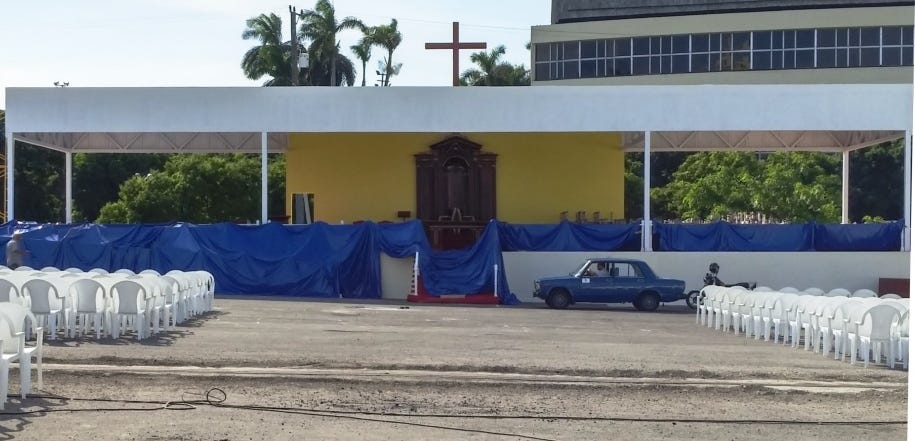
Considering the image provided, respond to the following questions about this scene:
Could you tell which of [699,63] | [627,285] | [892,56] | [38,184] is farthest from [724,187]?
[38,184]

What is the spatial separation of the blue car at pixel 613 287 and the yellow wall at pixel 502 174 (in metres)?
9.95

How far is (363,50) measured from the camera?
7512cm

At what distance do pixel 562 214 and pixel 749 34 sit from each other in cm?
2894

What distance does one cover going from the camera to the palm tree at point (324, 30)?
72.1 metres

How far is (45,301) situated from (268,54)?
55.8 metres

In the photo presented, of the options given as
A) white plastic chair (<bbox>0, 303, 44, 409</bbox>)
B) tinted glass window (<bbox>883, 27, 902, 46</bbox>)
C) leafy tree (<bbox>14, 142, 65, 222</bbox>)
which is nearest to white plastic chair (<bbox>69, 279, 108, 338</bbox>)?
white plastic chair (<bbox>0, 303, 44, 409</bbox>)

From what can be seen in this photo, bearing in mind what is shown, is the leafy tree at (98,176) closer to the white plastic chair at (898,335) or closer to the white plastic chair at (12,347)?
the white plastic chair at (898,335)

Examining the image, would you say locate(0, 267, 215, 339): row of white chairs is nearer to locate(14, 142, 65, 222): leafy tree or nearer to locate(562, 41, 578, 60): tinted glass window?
locate(14, 142, 65, 222): leafy tree

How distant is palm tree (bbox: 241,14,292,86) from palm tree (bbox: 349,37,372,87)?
4631mm

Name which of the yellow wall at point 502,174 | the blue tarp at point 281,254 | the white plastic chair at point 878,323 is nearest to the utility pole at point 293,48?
the yellow wall at point 502,174

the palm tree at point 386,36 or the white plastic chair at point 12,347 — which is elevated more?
the palm tree at point 386,36

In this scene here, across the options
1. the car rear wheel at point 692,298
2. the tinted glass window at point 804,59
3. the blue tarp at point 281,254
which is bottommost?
the car rear wheel at point 692,298

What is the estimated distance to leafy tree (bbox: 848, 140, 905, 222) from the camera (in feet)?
213

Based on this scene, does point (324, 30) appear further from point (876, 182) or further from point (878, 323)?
point (878, 323)
